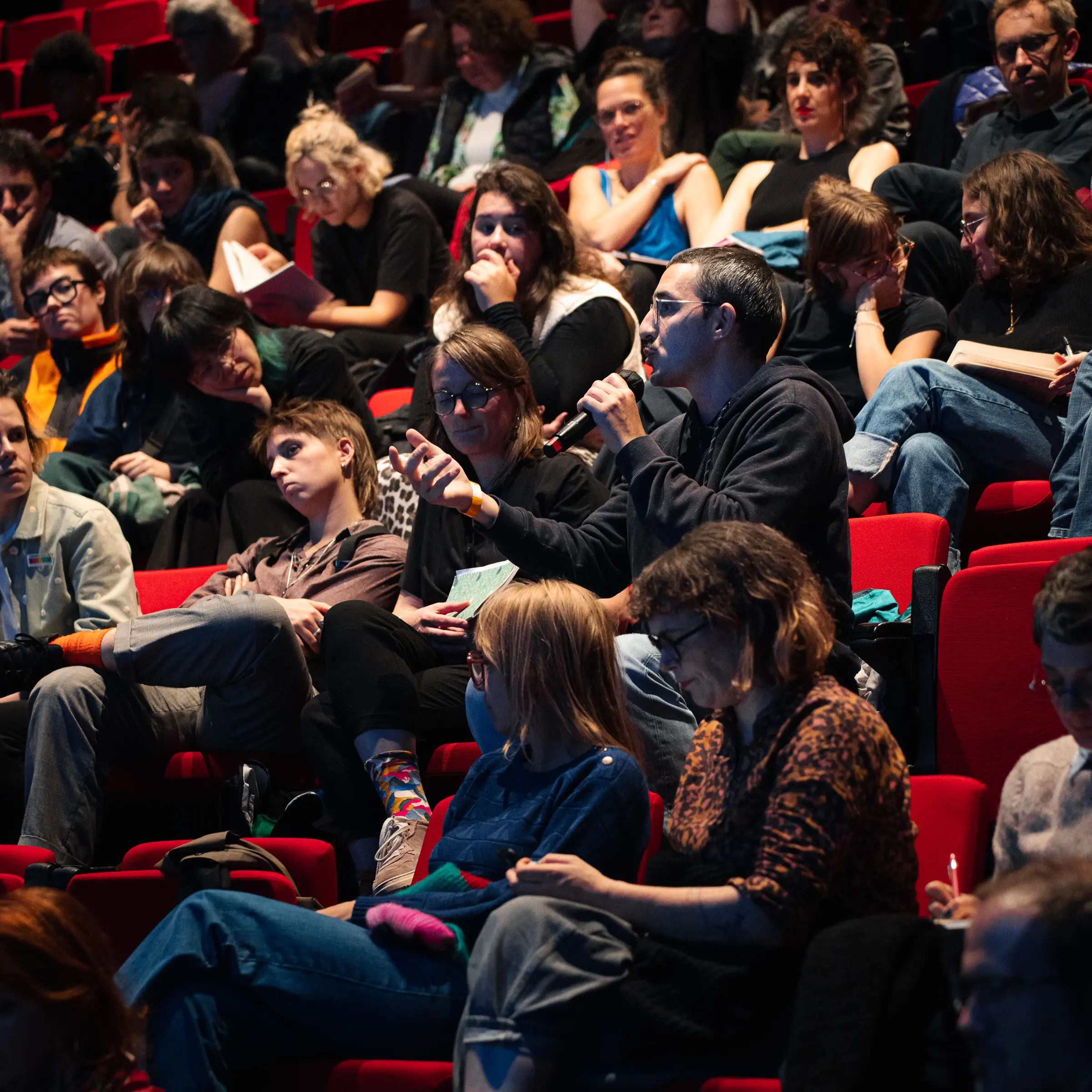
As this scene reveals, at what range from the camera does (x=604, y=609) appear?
1.95 m

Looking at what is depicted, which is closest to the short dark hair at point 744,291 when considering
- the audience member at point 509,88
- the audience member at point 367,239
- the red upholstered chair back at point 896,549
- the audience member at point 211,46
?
the red upholstered chair back at point 896,549

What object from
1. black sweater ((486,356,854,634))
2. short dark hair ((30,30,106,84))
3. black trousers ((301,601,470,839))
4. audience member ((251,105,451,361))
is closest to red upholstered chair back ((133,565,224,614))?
black trousers ((301,601,470,839))

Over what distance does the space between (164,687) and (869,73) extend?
2616mm

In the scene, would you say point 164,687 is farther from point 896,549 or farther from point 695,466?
point 896,549

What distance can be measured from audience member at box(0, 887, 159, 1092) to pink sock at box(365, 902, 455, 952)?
29cm

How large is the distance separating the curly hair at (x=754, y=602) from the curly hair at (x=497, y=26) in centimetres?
371

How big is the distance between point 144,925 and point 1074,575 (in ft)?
4.16

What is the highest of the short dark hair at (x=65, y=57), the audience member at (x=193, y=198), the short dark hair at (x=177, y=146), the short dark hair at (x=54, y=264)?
the short dark hair at (x=65, y=57)

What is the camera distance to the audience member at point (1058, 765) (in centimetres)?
152

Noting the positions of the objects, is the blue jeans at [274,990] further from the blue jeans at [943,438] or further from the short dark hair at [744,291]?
the blue jeans at [943,438]

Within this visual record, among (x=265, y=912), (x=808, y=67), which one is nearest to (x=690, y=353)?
Answer: (x=265, y=912)

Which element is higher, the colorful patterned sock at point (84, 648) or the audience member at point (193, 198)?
the audience member at point (193, 198)

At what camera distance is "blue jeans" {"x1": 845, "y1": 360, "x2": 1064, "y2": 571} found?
2836 mm

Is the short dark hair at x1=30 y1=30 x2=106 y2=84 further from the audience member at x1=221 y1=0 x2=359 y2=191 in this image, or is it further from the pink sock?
the pink sock
